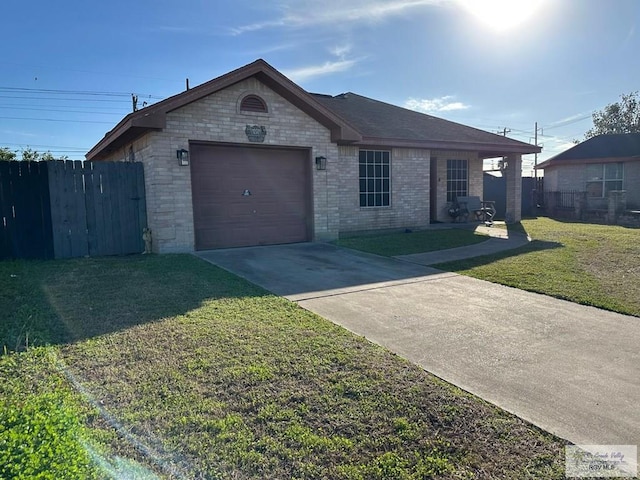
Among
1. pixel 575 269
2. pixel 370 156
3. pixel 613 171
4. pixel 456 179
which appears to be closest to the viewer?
pixel 575 269

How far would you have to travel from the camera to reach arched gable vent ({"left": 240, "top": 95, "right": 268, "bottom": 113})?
10.8 meters

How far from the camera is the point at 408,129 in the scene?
49.7ft

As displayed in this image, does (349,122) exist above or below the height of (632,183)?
above

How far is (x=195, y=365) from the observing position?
3.86 meters

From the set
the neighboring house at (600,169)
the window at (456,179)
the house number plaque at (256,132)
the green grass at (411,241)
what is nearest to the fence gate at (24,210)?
the house number plaque at (256,132)

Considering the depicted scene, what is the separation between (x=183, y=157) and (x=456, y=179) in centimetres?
1137

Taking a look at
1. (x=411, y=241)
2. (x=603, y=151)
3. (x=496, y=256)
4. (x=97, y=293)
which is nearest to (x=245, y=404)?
(x=97, y=293)

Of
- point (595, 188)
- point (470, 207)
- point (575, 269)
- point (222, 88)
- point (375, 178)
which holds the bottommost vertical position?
point (575, 269)

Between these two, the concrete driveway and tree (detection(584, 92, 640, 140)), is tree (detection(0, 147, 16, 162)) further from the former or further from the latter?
tree (detection(584, 92, 640, 140))

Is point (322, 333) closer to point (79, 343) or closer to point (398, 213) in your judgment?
point (79, 343)

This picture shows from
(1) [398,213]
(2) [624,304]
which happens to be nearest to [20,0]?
(1) [398,213]

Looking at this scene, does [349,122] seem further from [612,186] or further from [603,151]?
[603,151]

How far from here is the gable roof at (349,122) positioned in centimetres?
971

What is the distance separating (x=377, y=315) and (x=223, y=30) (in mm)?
10553
